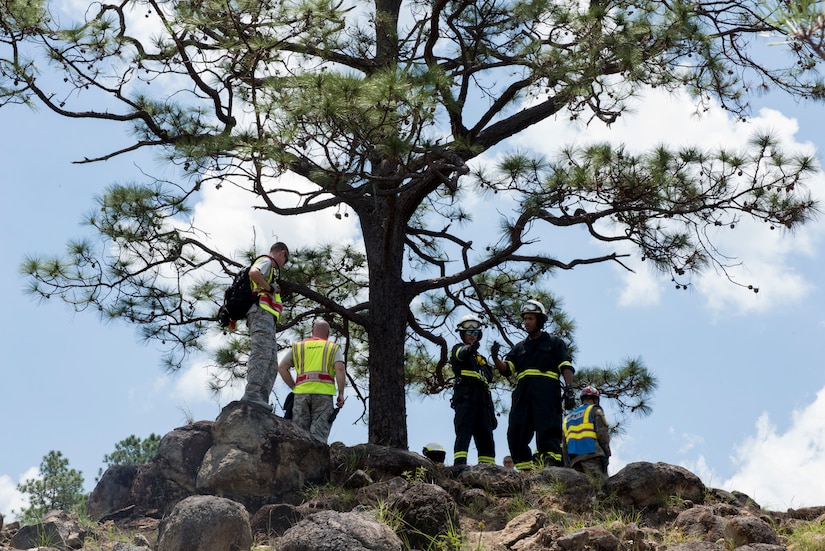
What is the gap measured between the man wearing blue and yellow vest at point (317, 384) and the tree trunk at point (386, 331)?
4.39 ft

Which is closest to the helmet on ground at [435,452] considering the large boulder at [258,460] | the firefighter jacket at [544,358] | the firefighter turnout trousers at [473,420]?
the firefighter turnout trousers at [473,420]

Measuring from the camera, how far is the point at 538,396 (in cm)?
886

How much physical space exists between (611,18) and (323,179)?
319 cm

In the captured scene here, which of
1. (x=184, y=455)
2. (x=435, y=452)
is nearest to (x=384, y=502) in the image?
(x=184, y=455)

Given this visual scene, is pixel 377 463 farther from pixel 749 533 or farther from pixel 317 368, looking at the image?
pixel 749 533

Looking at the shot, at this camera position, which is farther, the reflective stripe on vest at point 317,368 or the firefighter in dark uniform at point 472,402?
the firefighter in dark uniform at point 472,402

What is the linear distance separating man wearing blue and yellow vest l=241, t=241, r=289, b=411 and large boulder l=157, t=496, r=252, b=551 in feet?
6.29

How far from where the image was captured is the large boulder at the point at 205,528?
19.5 ft

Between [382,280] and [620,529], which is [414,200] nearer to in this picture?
[382,280]

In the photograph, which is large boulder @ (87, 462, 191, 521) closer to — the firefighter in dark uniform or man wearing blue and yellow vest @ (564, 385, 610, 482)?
the firefighter in dark uniform

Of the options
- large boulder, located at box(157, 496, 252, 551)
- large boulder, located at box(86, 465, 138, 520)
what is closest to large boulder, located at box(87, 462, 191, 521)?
large boulder, located at box(86, 465, 138, 520)

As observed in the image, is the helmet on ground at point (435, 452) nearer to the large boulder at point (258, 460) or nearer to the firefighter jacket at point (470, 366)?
the firefighter jacket at point (470, 366)

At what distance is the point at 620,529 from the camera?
6328 millimetres

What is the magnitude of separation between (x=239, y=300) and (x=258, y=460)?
152 cm
